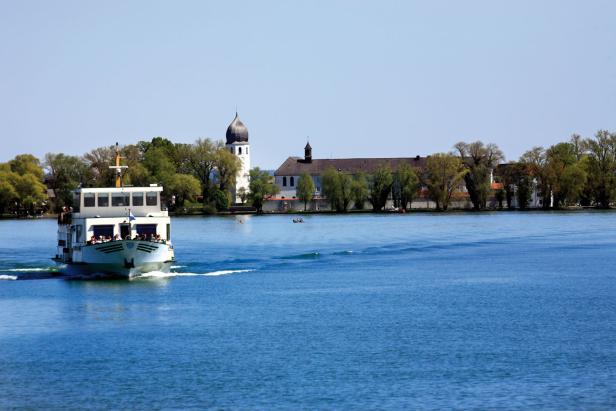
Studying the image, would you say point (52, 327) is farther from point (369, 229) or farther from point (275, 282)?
point (369, 229)

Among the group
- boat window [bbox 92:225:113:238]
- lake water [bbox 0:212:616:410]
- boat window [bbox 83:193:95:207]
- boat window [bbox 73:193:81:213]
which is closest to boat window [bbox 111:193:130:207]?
boat window [bbox 83:193:95:207]

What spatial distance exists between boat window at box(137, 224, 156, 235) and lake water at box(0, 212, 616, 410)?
9.95 ft

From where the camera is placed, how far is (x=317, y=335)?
49.2 m

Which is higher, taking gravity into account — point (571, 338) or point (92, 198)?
point (92, 198)

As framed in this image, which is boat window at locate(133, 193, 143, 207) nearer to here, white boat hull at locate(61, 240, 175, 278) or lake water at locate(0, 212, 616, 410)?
white boat hull at locate(61, 240, 175, 278)

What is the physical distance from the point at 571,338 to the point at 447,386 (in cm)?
1147

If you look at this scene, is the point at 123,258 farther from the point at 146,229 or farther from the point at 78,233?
the point at 78,233

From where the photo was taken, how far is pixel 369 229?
149 meters

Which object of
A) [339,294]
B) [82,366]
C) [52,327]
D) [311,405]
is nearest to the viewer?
[311,405]

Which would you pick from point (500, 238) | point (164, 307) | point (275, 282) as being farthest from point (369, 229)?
point (164, 307)

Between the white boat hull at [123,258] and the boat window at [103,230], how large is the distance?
5.49 ft

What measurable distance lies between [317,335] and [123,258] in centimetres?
2551

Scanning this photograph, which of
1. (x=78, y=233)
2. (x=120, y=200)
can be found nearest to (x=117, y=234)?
(x=78, y=233)

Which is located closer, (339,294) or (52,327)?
(52,327)
